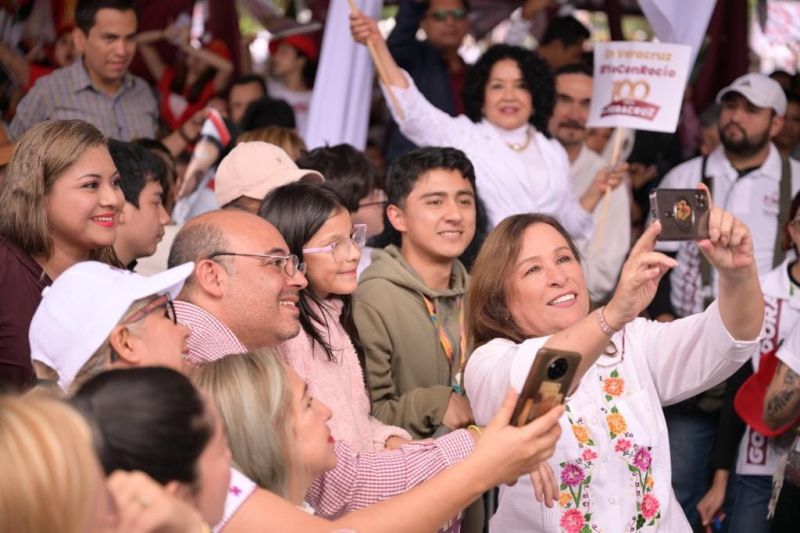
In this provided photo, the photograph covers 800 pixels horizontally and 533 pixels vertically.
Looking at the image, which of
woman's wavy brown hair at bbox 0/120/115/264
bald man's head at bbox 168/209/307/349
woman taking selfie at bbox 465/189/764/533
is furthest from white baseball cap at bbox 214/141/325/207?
woman taking selfie at bbox 465/189/764/533

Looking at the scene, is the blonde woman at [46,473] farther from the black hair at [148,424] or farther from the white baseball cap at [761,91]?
the white baseball cap at [761,91]

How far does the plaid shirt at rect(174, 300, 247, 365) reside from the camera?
3.10 m

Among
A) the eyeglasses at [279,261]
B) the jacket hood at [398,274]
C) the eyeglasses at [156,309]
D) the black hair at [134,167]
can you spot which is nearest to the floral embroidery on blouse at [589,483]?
the eyeglasses at [279,261]

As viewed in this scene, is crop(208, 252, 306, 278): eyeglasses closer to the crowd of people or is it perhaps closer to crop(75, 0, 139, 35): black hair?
the crowd of people

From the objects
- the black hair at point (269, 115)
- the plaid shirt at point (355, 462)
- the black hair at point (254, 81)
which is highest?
the black hair at point (254, 81)

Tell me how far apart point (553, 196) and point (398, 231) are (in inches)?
40.2

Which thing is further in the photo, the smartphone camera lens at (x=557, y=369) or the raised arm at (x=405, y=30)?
the raised arm at (x=405, y=30)

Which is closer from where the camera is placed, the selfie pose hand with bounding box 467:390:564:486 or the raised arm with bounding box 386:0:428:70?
the selfie pose hand with bounding box 467:390:564:486

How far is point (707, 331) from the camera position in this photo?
3.34 m

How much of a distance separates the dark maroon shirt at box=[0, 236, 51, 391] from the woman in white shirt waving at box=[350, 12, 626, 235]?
84.2 inches

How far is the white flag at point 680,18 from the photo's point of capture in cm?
607

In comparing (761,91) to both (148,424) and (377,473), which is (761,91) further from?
(148,424)

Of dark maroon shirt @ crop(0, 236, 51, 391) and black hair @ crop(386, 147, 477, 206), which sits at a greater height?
black hair @ crop(386, 147, 477, 206)

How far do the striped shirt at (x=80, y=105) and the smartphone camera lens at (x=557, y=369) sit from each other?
13.2 feet
